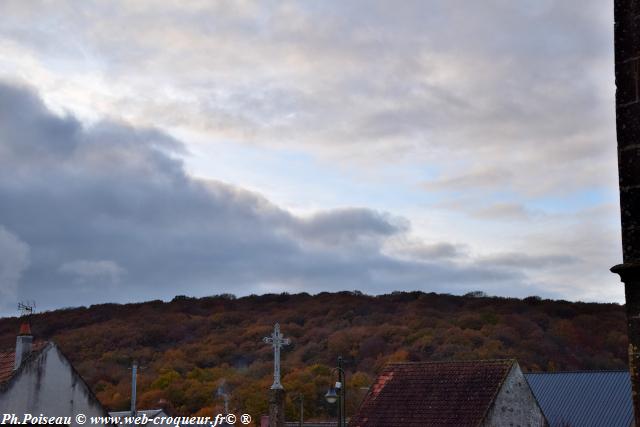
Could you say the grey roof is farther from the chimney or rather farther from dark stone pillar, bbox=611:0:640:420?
dark stone pillar, bbox=611:0:640:420

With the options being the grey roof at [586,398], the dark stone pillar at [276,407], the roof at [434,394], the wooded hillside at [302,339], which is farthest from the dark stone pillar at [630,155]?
the wooded hillside at [302,339]

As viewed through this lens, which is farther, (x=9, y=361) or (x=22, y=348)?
(x=9, y=361)

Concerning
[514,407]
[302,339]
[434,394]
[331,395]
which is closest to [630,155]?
[331,395]

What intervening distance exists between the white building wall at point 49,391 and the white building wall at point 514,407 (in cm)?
1405

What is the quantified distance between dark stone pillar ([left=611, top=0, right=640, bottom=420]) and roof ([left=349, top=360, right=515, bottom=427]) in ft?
76.1

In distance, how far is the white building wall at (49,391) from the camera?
27156 millimetres

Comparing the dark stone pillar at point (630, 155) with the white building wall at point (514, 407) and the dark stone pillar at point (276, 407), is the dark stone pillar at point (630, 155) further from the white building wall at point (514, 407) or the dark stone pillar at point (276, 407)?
the white building wall at point (514, 407)

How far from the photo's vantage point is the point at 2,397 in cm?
2680

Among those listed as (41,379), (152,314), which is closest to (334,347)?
(152,314)

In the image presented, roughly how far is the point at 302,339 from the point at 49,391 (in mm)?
80799

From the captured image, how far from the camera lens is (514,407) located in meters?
31.7

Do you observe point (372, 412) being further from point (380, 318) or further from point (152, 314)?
point (152, 314)

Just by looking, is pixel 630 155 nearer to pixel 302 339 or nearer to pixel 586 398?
pixel 586 398

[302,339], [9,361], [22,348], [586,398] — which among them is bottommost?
[586,398]
